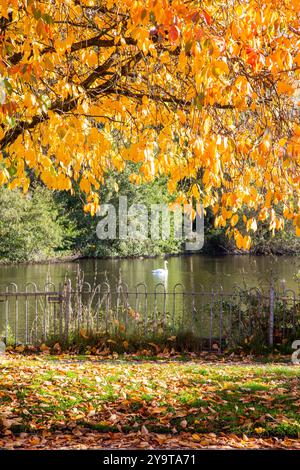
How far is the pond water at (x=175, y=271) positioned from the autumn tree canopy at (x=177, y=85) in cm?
1420

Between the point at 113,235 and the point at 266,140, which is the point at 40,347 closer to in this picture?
the point at 266,140

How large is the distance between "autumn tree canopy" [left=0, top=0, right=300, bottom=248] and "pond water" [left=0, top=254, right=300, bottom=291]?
1420cm

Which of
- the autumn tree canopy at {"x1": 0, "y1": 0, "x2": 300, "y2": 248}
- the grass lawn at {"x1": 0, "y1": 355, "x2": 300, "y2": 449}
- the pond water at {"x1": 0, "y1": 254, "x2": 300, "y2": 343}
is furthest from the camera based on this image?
the pond water at {"x1": 0, "y1": 254, "x2": 300, "y2": 343}

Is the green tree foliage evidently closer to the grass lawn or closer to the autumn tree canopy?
the autumn tree canopy

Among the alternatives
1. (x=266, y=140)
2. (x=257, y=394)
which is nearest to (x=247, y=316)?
(x=257, y=394)

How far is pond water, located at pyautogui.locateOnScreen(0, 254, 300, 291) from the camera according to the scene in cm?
2519

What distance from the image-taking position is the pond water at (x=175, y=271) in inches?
992

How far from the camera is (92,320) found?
1162 cm

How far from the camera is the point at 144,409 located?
6.62 metres

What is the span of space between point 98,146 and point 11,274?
74.6ft

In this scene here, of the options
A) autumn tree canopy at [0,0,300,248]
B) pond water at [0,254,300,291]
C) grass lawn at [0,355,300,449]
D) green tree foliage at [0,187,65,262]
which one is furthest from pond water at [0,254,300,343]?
autumn tree canopy at [0,0,300,248]

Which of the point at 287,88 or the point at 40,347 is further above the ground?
the point at 287,88

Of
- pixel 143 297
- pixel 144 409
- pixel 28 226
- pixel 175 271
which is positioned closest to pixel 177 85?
pixel 144 409

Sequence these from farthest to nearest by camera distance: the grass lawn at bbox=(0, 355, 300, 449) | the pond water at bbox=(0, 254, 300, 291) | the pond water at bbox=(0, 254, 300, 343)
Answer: the pond water at bbox=(0, 254, 300, 291), the pond water at bbox=(0, 254, 300, 343), the grass lawn at bbox=(0, 355, 300, 449)
